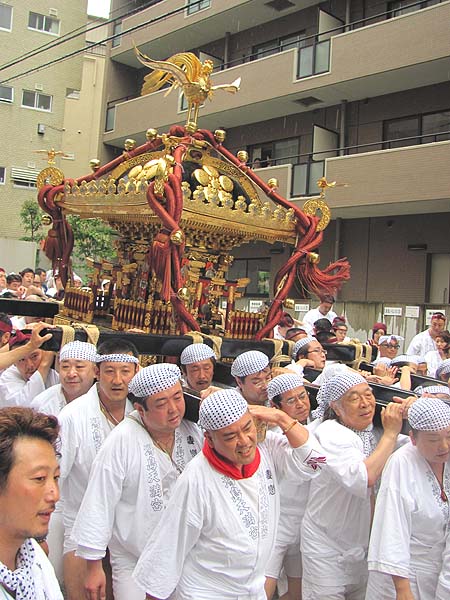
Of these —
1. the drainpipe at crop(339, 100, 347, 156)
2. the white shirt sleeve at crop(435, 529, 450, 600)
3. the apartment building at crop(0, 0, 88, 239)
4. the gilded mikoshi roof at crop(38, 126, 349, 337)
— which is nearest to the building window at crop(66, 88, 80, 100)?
the apartment building at crop(0, 0, 88, 239)

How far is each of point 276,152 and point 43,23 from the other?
10.1m

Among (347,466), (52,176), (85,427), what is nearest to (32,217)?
(52,176)

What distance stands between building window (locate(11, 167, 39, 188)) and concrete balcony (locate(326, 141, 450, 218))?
10700mm

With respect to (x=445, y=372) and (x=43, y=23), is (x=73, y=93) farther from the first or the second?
(x=445, y=372)

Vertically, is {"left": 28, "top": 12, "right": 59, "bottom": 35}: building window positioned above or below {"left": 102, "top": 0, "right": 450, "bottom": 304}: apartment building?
above

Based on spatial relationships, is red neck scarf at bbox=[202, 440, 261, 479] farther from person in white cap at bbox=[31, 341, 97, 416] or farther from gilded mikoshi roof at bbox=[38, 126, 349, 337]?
gilded mikoshi roof at bbox=[38, 126, 349, 337]

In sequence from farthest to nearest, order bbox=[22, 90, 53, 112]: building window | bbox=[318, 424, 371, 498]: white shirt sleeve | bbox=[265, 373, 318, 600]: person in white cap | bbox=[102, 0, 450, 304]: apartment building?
bbox=[22, 90, 53, 112]: building window
bbox=[102, 0, 450, 304]: apartment building
bbox=[265, 373, 318, 600]: person in white cap
bbox=[318, 424, 371, 498]: white shirt sleeve

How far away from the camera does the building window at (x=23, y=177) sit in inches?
752

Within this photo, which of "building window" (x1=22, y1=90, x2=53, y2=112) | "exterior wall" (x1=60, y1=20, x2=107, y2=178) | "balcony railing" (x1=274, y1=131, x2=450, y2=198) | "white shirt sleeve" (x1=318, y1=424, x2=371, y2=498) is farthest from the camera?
"exterior wall" (x1=60, y1=20, x2=107, y2=178)

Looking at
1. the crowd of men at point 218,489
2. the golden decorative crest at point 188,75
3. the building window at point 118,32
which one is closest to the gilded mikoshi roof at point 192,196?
the golden decorative crest at point 188,75

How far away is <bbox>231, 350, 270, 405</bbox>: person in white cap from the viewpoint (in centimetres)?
359

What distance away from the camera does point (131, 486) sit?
269 centimetres

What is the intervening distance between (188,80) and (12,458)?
3927mm

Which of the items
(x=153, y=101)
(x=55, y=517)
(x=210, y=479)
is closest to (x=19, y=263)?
(x=153, y=101)
